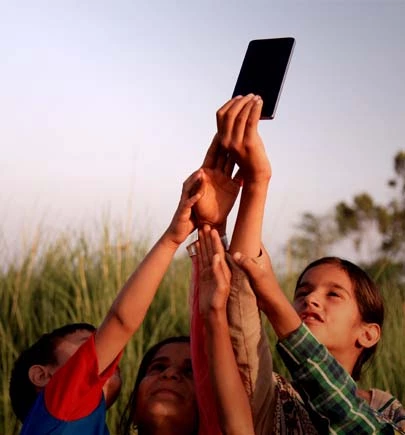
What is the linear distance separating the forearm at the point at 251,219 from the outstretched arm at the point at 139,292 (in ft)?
0.49

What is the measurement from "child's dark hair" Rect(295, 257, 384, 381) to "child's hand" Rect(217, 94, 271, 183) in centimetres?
69

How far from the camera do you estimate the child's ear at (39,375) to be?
8.92 ft

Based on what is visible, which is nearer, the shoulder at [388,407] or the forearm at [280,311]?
the forearm at [280,311]

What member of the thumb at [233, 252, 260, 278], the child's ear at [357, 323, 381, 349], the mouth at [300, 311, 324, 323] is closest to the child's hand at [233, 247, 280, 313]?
the thumb at [233, 252, 260, 278]

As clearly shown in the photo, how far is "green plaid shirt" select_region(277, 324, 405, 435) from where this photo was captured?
199 centimetres

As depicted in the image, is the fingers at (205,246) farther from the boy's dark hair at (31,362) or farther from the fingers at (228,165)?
the boy's dark hair at (31,362)

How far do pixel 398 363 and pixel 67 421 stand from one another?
3.31 meters

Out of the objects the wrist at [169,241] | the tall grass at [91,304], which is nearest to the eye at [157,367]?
the wrist at [169,241]

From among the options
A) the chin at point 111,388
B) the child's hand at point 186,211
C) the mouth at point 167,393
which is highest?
the child's hand at point 186,211

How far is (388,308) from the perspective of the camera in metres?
5.93

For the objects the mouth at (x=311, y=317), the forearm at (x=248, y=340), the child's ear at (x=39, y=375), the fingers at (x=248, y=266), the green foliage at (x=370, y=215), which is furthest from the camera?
the green foliage at (x=370, y=215)

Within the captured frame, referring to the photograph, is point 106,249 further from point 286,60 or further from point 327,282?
point 286,60

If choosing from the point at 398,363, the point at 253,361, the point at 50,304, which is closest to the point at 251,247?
the point at 253,361

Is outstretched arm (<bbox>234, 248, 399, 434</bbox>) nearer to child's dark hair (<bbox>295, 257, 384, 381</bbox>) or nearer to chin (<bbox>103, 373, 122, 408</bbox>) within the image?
child's dark hair (<bbox>295, 257, 384, 381</bbox>)
